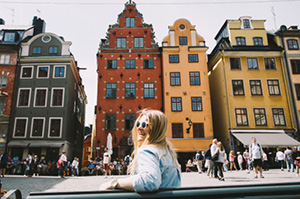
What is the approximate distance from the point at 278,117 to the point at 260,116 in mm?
2109

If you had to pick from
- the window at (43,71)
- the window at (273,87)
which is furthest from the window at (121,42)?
the window at (273,87)

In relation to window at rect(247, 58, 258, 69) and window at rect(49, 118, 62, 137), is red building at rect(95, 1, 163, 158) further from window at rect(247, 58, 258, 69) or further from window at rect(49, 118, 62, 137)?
window at rect(247, 58, 258, 69)

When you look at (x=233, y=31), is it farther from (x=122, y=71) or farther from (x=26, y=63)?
(x=26, y=63)

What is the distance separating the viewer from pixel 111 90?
28.7 metres

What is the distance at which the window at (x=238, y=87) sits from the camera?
1116 inches

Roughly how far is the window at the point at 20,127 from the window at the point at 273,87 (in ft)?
93.8

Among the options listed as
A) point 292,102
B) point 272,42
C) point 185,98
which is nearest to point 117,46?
point 185,98

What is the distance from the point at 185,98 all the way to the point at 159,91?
322 cm

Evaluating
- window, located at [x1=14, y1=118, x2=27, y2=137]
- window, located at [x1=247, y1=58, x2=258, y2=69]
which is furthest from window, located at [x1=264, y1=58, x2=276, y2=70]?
window, located at [x1=14, y1=118, x2=27, y2=137]

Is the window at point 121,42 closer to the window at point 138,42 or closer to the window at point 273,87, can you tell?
the window at point 138,42

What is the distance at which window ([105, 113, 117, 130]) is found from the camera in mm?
27547

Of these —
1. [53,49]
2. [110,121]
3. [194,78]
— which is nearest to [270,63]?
[194,78]

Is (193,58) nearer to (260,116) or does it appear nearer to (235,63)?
(235,63)

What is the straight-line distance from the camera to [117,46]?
3016cm
